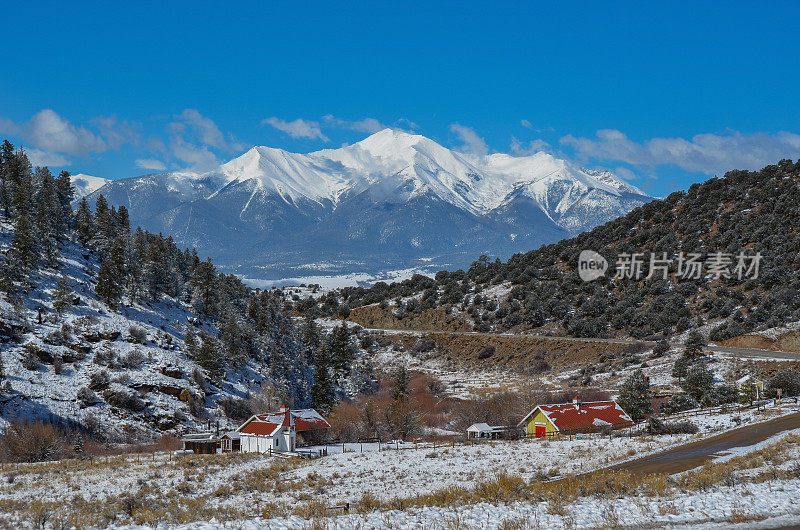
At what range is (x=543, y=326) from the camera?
99438 mm

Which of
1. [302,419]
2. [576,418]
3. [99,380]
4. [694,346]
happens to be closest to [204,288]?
[99,380]

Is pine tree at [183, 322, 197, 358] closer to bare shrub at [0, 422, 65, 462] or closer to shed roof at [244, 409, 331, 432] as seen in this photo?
shed roof at [244, 409, 331, 432]

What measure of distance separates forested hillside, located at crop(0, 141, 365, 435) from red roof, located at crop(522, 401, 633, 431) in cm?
3566

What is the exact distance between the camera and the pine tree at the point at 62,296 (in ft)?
205

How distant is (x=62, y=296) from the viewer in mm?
63062

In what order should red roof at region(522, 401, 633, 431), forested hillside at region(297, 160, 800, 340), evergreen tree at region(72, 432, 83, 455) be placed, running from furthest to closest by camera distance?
forested hillside at region(297, 160, 800, 340) < red roof at region(522, 401, 633, 431) < evergreen tree at region(72, 432, 83, 455)

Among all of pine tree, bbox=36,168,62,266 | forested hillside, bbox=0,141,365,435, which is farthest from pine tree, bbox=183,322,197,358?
pine tree, bbox=36,168,62,266

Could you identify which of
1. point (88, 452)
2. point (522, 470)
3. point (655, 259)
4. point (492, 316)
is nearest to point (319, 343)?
point (492, 316)

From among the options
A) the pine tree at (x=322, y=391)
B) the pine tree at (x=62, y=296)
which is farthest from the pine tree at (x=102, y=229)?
the pine tree at (x=322, y=391)

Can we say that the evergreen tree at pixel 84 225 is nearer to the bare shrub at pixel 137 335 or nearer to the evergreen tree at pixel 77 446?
the bare shrub at pixel 137 335

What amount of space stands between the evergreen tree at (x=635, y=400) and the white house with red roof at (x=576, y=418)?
56.0 inches

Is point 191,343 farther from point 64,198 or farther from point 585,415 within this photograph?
point 585,415

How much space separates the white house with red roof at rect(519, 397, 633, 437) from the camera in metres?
47.9

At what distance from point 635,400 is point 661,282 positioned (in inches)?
1880
